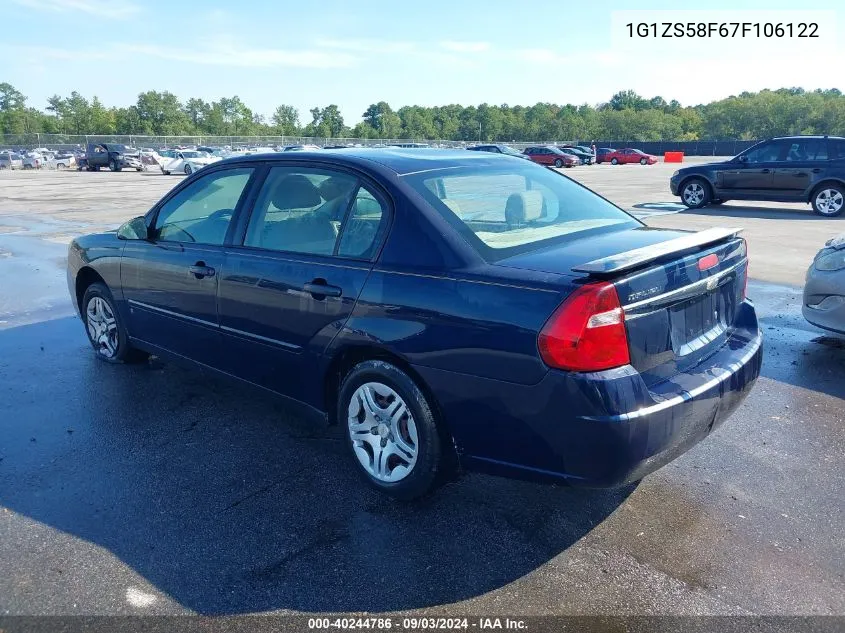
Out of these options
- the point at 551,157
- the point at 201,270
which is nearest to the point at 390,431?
the point at 201,270

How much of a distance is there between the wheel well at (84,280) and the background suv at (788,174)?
14.7 meters

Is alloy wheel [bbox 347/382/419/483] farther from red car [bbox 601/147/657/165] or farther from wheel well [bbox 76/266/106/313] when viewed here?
red car [bbox 601/147/657/165]

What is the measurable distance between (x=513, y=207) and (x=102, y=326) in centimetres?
359

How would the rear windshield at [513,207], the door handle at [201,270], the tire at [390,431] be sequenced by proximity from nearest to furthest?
the tire at [390,431] < the rear windshield at [513,207] < the door handle at [201,270]

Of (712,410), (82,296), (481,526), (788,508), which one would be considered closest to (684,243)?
(712,410)

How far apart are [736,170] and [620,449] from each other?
1551 centimetres

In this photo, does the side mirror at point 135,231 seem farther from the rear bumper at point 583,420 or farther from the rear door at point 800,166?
the rear door at point 800,166

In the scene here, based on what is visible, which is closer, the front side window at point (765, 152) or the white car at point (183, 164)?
the front side window at point (765, 152)

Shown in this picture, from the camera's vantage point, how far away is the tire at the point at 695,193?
A: 16859mm

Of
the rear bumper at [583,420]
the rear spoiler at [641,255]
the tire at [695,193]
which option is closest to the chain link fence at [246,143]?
the tire at [695,193]

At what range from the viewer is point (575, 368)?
2693 mm

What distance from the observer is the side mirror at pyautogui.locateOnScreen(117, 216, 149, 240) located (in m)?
4.84

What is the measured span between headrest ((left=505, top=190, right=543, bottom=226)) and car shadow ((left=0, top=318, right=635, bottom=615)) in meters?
1.39

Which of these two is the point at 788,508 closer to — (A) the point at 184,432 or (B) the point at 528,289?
(B) the point at 528,289
